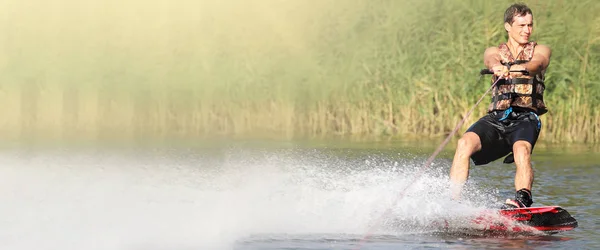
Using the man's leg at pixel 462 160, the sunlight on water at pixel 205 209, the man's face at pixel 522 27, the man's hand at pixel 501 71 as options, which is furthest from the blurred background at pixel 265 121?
the man's face at pixel 522 27

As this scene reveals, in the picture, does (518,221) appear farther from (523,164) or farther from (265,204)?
(265,204)

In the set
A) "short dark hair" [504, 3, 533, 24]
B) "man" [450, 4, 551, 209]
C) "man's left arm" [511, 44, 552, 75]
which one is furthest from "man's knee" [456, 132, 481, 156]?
"short dark hair" [504, 3, 533, 24]

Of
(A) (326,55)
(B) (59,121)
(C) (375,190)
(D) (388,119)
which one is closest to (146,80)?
(B) (59,121)

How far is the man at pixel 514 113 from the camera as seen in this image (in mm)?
8789

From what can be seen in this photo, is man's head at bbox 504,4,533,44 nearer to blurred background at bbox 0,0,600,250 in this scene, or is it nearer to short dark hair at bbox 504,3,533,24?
short dark hair at bbox 504,3,533,24

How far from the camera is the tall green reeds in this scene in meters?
19.0

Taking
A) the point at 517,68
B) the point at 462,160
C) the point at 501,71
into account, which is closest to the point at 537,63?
the point at 517,68

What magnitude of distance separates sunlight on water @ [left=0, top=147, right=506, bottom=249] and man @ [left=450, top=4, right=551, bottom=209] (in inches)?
13.9

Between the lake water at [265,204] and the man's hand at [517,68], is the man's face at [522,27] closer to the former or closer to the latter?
the man's hand at [517,68]

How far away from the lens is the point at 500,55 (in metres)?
9.00

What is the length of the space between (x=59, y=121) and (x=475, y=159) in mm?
16210

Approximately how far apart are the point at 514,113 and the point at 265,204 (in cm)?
231

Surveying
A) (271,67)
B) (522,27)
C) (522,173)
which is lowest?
(522,173)

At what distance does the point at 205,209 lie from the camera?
32.2 feet
